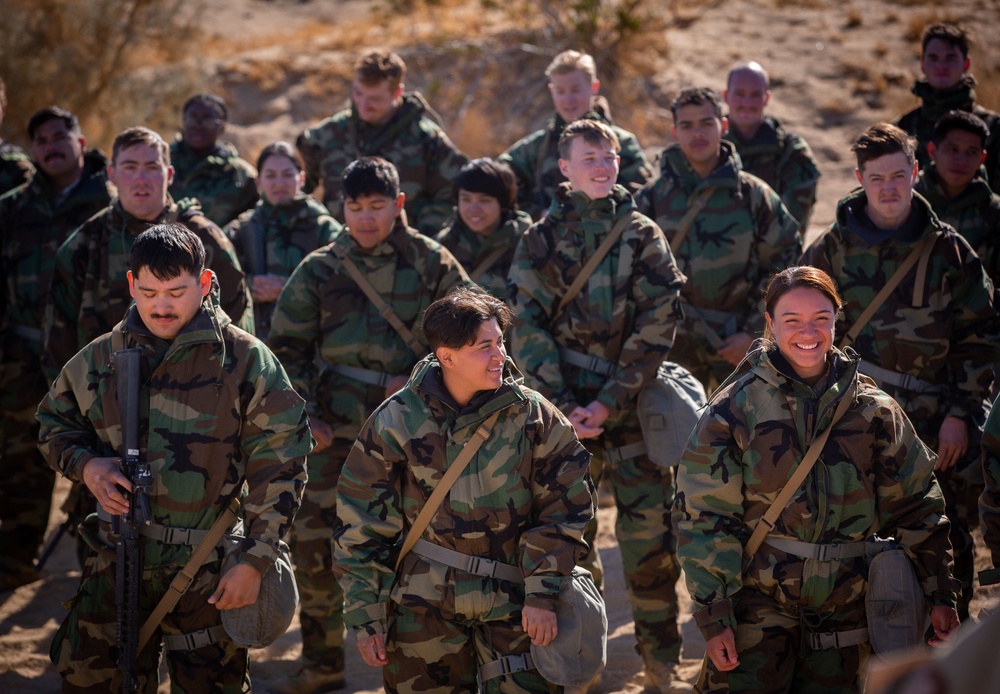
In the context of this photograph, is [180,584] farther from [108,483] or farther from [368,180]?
[368,180]

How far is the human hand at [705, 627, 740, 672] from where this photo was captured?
423 cm

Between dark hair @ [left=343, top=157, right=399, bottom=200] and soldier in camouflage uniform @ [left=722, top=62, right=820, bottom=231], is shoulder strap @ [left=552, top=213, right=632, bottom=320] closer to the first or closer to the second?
dark hair @ [left=343, top=157, right=399, bottom=200]

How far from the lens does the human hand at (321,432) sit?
6.18 m

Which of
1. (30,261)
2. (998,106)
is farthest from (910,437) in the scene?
(998,106)

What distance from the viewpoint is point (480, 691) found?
4.50 m

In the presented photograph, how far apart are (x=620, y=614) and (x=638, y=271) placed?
2.42 meters

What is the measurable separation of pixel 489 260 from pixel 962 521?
3057mm

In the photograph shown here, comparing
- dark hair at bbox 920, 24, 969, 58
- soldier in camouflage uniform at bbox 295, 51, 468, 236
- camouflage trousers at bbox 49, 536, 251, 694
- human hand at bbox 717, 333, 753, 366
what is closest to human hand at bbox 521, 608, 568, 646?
camouflage trousers at bbox 49, 536, 251, 694

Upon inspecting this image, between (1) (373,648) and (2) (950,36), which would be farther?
(2) (950,36)

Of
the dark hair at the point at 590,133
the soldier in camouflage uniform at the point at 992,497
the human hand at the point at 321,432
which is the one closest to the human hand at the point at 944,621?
the soldier in camouflage uniform at the point at 992,497

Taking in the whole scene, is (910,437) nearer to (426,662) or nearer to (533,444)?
(533,444)

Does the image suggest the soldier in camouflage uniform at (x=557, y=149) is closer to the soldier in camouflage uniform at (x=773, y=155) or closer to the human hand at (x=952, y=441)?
the soldier in camouflage uniform at (x=773, y=155)

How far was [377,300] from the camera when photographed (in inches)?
241

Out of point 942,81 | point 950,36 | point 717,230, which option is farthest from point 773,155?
point 717,230
